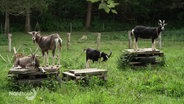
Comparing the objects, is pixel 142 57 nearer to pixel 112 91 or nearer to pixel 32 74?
pixel 112 91

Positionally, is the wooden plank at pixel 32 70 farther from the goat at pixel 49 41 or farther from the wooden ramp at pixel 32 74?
the goat at pixel 49 41

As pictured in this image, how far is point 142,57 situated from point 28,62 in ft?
17.3

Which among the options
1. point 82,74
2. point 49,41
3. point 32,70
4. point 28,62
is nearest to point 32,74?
point 32,70

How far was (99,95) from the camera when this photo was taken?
29.2 feet

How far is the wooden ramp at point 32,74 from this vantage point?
10.3 m

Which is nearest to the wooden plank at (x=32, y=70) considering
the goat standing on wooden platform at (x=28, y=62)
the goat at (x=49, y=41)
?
the goat standing on wooden platform at (x=28, y=62)

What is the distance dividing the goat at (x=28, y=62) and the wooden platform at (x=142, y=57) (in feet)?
15.2

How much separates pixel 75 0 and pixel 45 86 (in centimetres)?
3426

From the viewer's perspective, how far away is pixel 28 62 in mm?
10805

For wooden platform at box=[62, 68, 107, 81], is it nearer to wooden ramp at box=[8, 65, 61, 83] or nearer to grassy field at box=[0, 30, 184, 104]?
grassy field at box=[0, 30, 184, 104]

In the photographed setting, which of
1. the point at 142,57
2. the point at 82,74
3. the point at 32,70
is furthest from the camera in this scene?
the point at 142,57

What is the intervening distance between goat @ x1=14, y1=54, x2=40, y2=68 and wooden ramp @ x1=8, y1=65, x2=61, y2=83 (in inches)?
7.8

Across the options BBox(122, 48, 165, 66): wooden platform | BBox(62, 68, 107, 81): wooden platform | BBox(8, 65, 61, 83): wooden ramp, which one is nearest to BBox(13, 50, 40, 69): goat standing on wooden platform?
BBox(8, 65, 61, 83): wooden ramp

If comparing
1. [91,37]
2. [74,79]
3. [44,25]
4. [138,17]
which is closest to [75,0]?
[44,25]
